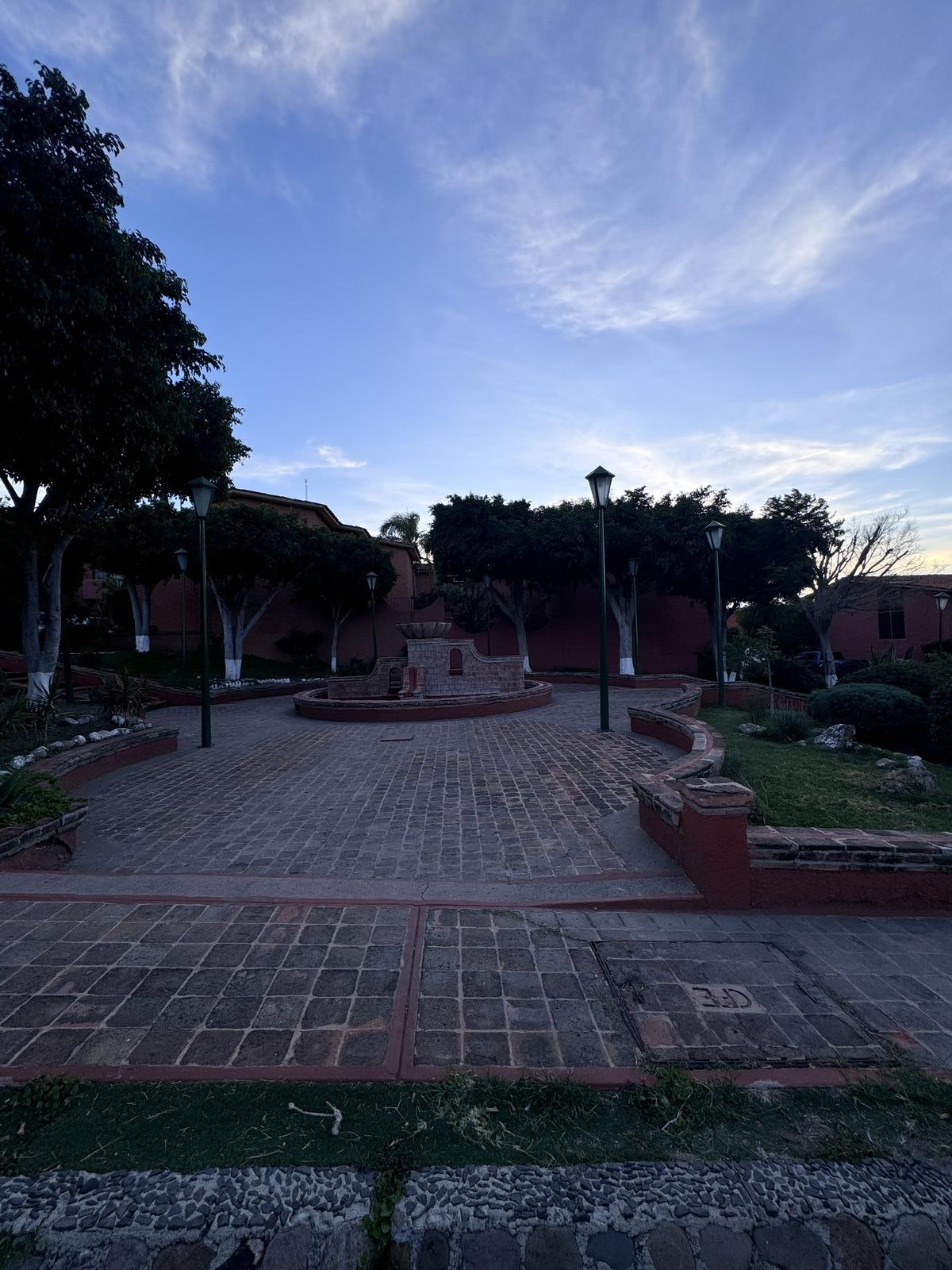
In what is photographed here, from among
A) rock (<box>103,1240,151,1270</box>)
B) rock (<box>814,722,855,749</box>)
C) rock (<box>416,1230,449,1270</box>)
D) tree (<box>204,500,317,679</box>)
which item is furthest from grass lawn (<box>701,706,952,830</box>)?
tree (<box>204,500,317,679</box>)

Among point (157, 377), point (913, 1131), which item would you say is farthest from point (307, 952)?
point (157, 377)

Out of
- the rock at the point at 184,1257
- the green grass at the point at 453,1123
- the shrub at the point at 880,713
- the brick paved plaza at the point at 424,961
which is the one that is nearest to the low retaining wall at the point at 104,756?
the brick paved plaza at the point at 424,961

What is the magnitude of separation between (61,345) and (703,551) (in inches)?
846

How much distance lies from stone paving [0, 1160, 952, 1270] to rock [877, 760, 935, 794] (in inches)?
211

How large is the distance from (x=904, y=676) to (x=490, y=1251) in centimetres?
1673

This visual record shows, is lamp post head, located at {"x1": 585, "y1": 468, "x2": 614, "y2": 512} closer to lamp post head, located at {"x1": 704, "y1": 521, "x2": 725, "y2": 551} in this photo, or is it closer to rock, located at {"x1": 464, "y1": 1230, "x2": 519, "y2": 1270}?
lamp post head, located at {"x1": 704, "y1": 521, "x2": 725, "y2": 551}

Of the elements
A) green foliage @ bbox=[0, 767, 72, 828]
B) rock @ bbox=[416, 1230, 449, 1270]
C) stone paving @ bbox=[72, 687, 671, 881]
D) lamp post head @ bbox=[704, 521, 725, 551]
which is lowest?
stone paving @ bbox=[72, 687, 671, 881]

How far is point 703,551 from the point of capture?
23859 millimetres

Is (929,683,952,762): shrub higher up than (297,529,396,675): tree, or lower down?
lower down

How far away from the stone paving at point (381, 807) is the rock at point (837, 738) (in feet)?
9.08

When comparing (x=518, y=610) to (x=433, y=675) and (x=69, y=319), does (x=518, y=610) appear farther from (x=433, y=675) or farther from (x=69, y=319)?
(x=69, y=319)

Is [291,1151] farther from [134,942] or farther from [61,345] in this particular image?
[61,345]

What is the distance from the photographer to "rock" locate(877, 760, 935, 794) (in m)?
6.37

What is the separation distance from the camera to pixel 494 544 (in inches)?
1026
